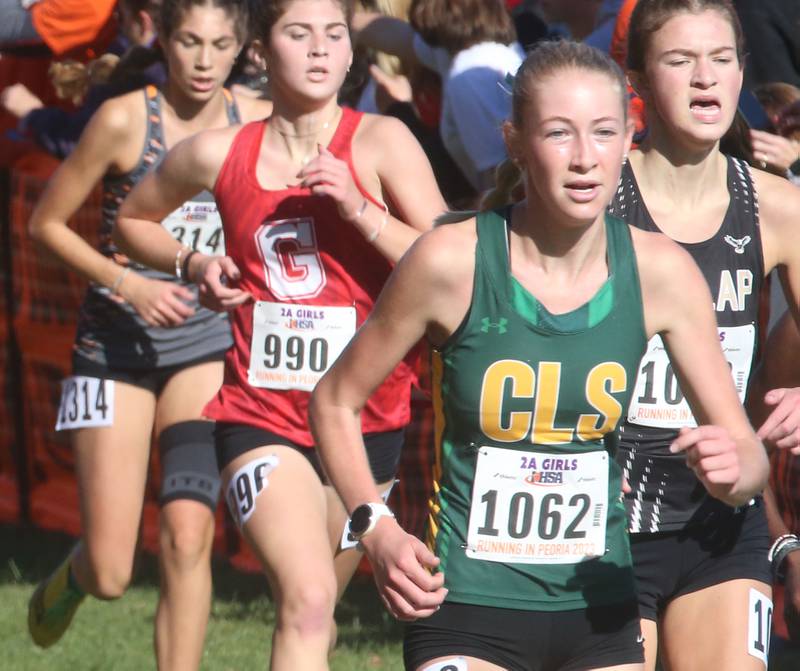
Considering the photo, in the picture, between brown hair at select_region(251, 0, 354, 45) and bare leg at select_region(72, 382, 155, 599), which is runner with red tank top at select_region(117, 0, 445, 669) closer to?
brown hair at select_region(251, 0, 354, 45)

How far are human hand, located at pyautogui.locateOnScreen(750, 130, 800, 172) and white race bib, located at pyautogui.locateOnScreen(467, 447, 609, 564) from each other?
1424 mm

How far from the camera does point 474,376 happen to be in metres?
3.50

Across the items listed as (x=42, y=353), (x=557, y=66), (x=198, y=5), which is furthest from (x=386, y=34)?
(x=557, y=66)

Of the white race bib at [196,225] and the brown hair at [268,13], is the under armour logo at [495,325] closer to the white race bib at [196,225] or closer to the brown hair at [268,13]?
the brown hair at [268,13]

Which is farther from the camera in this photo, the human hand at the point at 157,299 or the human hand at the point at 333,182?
the human hand at the point at 157,299

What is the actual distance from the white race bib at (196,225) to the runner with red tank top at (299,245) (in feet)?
2.19

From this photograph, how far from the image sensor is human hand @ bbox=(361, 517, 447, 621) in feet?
10.5

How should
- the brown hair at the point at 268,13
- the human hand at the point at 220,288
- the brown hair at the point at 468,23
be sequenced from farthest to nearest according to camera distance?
the brown hair at the point at 468,23, the brown hair at the point at 268,13, the human hand at the point at 220,288

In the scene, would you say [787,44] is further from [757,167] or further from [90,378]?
[90,378]

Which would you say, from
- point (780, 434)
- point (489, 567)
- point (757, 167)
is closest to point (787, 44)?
point (757, 167)

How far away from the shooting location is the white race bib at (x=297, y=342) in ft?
16.3

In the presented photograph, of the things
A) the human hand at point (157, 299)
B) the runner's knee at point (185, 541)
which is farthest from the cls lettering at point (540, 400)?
the runner's knee at point (185, 541)

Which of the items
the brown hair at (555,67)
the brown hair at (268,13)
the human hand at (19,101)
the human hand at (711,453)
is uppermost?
the human hand at (19,101)

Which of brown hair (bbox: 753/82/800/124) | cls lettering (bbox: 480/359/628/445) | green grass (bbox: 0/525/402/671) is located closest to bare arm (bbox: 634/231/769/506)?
cls lettering (bbox: 480/359/628/445)
